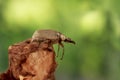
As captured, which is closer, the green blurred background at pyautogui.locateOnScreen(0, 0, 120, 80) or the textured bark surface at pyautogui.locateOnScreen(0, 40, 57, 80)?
the textured bark surface at pyautogui.locateOnScreen(0, 40, 57, 80)

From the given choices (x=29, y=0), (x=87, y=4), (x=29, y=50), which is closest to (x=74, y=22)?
(x=87, y=4)

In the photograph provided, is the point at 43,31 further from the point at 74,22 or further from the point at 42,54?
the point at 74,22

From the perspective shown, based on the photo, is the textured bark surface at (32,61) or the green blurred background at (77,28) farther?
the green blurred background at (77,28)

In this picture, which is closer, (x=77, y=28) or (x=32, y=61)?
(x=32, y=61)
